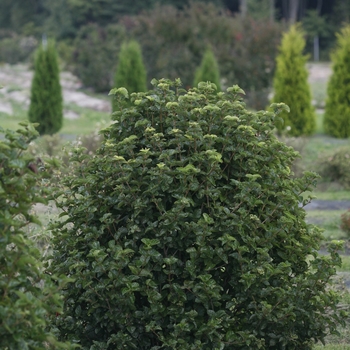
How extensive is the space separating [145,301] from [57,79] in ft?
49.8

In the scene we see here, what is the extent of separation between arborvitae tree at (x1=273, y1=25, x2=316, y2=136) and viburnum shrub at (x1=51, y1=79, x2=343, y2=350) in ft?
45.9

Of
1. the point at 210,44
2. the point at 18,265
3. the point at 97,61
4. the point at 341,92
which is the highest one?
the point at 18,265

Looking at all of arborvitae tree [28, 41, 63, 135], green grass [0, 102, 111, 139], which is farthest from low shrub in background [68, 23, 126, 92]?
arborvitae tree [28, 41, 63, 135]

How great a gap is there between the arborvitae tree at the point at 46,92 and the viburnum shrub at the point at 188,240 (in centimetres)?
1458

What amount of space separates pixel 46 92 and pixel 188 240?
15089 mm

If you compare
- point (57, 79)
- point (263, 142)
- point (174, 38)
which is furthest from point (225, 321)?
point (174, 38)

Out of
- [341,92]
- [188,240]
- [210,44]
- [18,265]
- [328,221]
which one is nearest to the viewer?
[18,265]

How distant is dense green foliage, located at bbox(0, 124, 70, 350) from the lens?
8.29 ft

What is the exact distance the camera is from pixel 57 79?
18047mm

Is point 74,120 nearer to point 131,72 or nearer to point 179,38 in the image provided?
point 131,72

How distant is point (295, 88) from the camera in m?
17.8

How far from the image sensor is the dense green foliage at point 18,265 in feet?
8.29

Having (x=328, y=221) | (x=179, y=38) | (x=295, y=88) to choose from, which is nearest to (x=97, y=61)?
(x=179, y=38)

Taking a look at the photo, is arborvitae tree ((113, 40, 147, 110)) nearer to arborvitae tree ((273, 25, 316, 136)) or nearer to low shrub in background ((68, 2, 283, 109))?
arborvitae tree ((273, 25, 316, 136))
